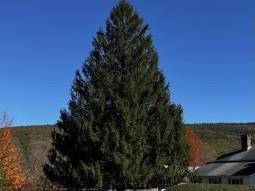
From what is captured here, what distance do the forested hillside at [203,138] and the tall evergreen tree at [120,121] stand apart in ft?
102

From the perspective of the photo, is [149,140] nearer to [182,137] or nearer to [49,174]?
[182,137]

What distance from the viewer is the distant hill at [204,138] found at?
91581mm

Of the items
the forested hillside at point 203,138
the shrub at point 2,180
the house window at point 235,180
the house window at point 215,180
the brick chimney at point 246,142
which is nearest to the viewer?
the shrub at point 2,180

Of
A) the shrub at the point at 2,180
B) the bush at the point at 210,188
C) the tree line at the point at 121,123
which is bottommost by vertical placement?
the bush at the point at 210,188

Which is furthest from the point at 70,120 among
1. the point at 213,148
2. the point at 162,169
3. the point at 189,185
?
the point at 213,148

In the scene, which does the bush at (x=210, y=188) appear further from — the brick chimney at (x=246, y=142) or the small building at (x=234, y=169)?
the brick chimney at (x=246, y=142)

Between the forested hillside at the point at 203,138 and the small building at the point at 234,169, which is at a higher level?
the forested hillside at the point at 203,138

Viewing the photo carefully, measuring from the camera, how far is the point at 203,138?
129375mm

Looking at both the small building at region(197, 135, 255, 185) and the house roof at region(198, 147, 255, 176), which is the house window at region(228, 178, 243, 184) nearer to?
the small building at region(197, 135, 255, 185)

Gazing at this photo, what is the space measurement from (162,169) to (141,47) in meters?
7.02

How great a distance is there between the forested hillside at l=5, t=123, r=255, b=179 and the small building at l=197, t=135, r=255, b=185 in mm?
18956

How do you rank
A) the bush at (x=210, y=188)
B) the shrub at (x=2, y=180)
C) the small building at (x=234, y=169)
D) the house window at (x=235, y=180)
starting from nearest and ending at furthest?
1. the shrub at (x=2, y=180)
2. the bush at (x=210, y=188)
3. the small building at (x=234, y=169)
4. the house window at (x=235, y=180)

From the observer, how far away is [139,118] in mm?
28828

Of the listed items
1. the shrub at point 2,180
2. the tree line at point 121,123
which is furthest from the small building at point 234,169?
the shrub at point 2,180
